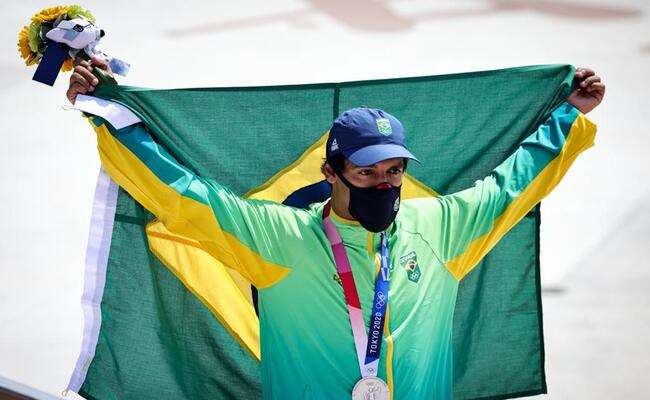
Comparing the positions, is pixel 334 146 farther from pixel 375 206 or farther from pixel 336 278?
pixel 336 278

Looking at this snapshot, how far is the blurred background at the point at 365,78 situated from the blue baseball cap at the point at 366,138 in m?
2.53

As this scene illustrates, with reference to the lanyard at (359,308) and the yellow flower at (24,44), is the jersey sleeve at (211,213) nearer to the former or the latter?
the lanyard at (359,308)

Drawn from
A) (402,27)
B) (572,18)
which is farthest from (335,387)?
(572,18)

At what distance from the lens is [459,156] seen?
4.38 metres

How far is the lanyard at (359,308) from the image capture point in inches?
140

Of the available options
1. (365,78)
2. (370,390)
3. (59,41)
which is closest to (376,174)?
(370,390)

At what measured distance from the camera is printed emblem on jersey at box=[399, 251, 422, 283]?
3.71 meters

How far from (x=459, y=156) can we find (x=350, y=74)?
17.2ft

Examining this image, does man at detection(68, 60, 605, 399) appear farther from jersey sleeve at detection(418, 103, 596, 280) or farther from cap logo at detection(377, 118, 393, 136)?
jersey sleeve at detection(418, 103, 596, 280)

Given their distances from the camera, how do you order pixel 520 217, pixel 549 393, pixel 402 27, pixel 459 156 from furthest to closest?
pixel 402 27
pixel 549 393
pixel 459 156
pixel 520 217

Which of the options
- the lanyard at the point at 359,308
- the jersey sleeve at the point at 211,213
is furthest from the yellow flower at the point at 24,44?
the lanyard at the point at 359,308

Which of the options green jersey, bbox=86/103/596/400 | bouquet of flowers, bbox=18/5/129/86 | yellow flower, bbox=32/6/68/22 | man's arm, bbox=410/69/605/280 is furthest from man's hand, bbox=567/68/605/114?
yellow flower, bbox=32/6/68/22

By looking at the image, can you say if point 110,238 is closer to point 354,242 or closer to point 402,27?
point 354,242

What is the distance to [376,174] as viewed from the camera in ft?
11.9
